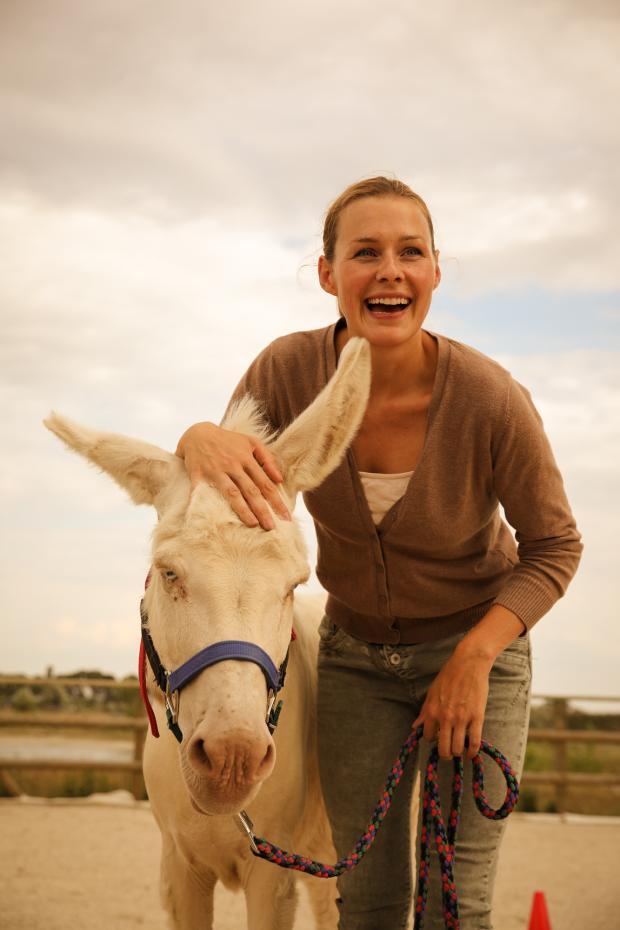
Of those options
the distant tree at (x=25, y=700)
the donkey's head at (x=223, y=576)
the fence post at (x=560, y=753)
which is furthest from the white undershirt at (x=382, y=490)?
the distant tree at (x=25, y=700)

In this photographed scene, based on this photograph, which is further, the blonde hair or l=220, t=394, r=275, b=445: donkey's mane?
the blonde hair

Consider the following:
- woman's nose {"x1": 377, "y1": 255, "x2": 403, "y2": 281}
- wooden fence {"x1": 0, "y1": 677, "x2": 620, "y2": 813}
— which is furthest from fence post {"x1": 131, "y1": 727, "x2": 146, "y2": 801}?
woman's nose {"x1": 377, "y1": 255, "x2": 403, "y2": 281}

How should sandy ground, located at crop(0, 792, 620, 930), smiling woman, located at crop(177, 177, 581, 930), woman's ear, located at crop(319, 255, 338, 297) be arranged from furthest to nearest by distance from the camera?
sandy ground, located at crop(0, 792, 620, 930) → woman's ear, located at crop(319, 255, 338, 297) → smiling woman, located at crop(177, 177, 581, 930)

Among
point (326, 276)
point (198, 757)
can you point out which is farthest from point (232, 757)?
point (326, 276)

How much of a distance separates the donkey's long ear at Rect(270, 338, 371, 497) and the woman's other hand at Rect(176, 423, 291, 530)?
0.27ft

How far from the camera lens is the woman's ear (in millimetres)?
2912

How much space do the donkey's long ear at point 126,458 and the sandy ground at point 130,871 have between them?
4048mm

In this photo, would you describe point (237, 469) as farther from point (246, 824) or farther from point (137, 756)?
point (137, 756)

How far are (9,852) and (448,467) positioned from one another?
241 inches

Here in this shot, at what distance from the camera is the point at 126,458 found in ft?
7.85

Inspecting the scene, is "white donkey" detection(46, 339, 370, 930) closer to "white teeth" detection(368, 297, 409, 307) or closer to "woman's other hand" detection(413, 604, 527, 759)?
"white teeth" detection(368, 297, 409, 307)

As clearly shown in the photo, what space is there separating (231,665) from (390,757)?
3.28ft

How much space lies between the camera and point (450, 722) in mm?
2373

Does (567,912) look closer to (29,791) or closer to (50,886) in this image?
(50,886)
